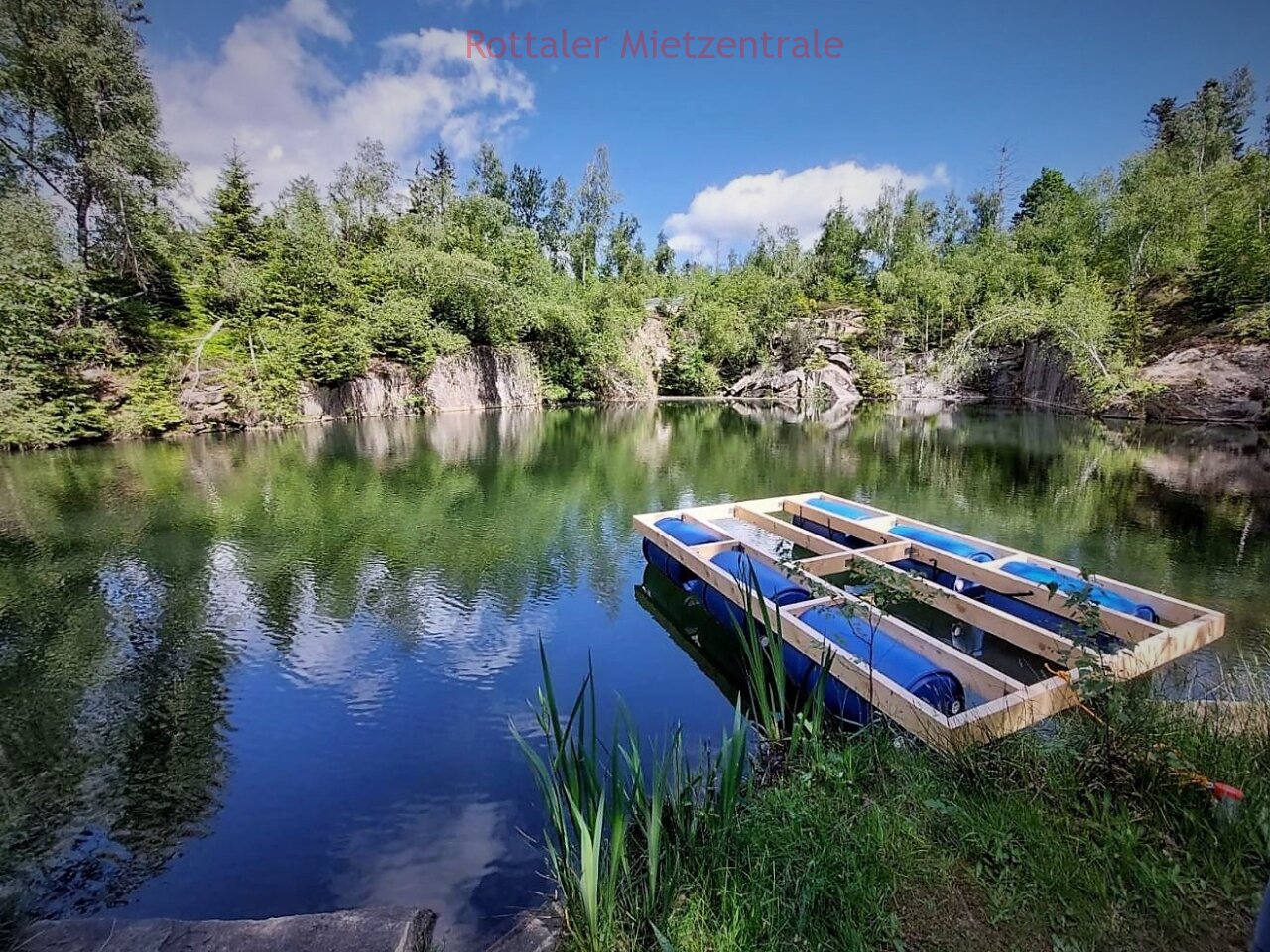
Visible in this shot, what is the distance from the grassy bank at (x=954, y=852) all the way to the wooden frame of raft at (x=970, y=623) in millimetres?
431

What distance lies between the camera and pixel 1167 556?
791 cm

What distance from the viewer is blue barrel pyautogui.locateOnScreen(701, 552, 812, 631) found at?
17.5 ft

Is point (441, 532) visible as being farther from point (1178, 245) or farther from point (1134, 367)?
point (1178, 245)

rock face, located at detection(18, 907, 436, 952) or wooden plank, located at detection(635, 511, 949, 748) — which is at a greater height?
wooden plank, located at detection(635, 511, 949, 748)

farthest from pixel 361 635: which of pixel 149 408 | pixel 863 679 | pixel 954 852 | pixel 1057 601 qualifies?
pixel 149 408

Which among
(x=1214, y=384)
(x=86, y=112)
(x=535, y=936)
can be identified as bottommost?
(x=535, y=936)

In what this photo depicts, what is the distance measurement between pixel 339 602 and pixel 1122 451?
Result: 20159mm

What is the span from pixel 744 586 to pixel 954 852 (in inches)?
112

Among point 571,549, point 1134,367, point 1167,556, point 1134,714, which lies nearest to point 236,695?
point 571,549

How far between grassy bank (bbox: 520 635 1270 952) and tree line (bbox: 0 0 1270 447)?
21.8 m

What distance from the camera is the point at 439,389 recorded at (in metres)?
30.4

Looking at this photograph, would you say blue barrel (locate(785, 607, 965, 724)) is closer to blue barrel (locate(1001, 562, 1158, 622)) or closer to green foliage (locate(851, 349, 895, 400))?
blue barrel (locate(1001, 562, 1158, 622))

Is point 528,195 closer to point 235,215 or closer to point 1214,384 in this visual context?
point 235,215

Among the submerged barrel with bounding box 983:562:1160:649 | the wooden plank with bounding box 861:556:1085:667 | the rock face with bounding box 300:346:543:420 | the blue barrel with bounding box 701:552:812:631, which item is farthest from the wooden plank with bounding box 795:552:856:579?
the rock face with bounding box 300:346:543:420
